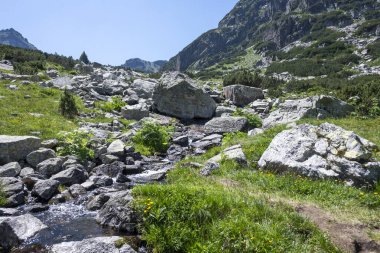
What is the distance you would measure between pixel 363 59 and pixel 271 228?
8859cm

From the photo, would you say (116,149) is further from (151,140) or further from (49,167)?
(49,167)

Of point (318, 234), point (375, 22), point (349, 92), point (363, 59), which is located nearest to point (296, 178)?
point (318, 234)

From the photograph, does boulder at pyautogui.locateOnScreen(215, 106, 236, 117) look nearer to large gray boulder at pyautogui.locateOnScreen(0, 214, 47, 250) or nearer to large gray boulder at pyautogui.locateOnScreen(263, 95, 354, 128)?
large gray boulder at pyautogui.locateOnScreen(263, 95, 354, 128)

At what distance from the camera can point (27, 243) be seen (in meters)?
9.09

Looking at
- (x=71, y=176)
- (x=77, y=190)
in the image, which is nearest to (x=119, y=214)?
Answer: (x=77, y=190)

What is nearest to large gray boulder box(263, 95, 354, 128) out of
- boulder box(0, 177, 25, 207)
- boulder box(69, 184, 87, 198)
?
boulder box(69, 184, 87, 198)

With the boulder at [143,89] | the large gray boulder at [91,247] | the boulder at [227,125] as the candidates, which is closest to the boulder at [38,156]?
the large gray boulder at [91,247]

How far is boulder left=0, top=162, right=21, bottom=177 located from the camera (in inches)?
546

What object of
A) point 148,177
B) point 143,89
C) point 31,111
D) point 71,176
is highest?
point 31,111

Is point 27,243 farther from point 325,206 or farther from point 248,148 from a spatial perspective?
point 248,148

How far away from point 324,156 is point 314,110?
11.7 meters

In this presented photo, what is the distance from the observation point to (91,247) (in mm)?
8508

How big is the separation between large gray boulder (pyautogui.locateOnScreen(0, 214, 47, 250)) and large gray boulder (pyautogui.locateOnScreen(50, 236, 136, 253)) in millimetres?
1194

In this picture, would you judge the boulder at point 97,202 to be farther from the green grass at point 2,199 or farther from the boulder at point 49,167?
the boulder at point 49,167
